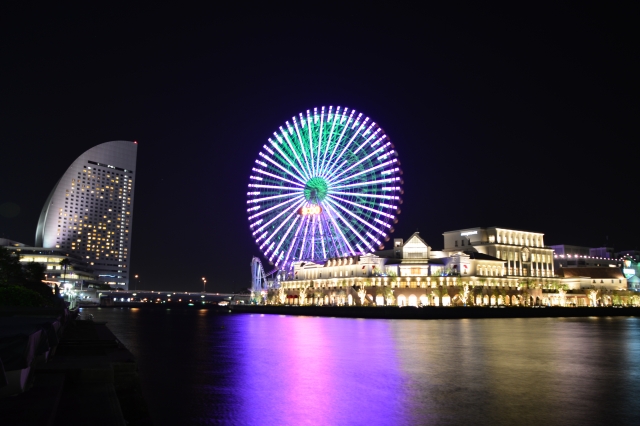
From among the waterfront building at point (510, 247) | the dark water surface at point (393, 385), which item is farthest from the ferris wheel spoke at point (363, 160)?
the dark water surface at point (393, 385)

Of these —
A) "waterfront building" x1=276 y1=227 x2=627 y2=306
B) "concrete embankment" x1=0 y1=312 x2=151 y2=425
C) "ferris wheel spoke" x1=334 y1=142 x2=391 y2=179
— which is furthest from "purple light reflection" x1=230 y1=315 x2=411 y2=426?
"waterfront building" x1=276 y1=227 x2=627 y2=306

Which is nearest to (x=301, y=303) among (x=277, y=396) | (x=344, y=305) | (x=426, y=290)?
(x=344, y=305)

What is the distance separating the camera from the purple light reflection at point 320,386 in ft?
48.8

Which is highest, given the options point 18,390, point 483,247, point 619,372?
point 483,247

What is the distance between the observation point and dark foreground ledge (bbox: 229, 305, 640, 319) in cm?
8331

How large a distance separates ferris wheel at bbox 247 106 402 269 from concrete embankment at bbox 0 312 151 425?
5965cm

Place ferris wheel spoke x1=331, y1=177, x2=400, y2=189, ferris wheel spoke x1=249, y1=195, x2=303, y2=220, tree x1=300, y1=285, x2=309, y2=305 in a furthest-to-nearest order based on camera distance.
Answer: tree x1=300, y1=285, x2=309, y2=305, ferris wheel spoke x1=249, y1=195, x2=303, y2=220, ferris wheel spoke x1=331, y1=177, x2=400, y2=189

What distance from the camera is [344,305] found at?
96.7m

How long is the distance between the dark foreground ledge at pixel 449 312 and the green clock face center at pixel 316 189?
67.2ft

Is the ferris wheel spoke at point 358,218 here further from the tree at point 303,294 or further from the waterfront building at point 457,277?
the tree at point 303,294

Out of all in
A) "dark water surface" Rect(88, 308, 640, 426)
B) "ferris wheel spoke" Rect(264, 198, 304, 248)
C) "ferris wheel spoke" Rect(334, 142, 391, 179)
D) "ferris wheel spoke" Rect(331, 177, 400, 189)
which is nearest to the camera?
"dark water surface" Rect(88, 308, 640, 426)

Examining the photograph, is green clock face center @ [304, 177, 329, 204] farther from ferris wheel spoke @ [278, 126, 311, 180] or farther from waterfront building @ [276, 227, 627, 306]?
waterfront building @ [276, 227, 627, 306]

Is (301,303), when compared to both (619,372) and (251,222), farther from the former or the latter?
(619,372)

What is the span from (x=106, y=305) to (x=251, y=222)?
98967mm
